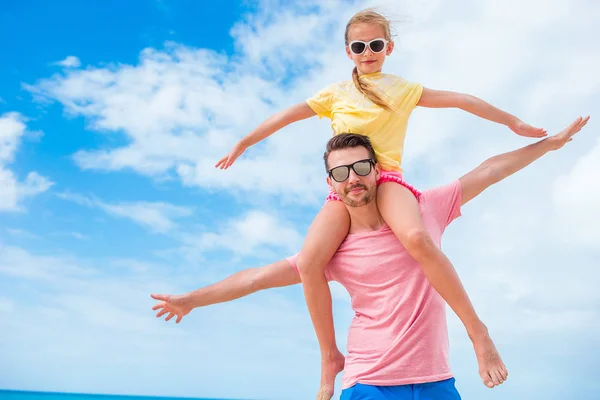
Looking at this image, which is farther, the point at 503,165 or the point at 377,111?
the point at 503,165

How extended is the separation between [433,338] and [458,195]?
1222 mm

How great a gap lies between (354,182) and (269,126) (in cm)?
120

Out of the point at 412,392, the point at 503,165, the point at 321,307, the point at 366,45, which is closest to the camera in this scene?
the point at 412,392

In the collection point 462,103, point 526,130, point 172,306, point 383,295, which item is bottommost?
point 383,295

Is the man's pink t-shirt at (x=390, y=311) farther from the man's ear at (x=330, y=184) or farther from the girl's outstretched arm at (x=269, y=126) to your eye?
the girl's outstretched arm at (x=269, y=126)

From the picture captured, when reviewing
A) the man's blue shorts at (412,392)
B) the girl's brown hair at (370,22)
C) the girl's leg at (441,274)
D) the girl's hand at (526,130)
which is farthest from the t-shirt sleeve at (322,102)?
the man's blue shorts at (412,392)

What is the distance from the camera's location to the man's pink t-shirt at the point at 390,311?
4.98 metres

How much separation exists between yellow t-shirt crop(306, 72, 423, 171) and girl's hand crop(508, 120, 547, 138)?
97 cm

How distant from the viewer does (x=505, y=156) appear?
18.7 ft

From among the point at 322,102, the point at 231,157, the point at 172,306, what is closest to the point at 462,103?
the point at 322,102

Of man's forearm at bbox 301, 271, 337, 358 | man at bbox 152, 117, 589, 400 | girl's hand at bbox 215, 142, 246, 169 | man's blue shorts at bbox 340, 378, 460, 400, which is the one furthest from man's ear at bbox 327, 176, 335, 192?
man's blue shorts at bbox 340, 378, 460, 400

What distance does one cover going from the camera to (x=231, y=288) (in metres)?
5.70

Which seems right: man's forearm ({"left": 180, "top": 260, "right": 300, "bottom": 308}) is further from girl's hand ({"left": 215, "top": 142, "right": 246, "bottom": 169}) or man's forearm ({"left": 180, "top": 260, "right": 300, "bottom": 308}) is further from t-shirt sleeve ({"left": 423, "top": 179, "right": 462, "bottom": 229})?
t-shirt sleeve ({"left": 423, "top": 179, "right": 462, "bottom": 229})

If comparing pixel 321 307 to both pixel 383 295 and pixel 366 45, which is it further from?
pixel 366 45
